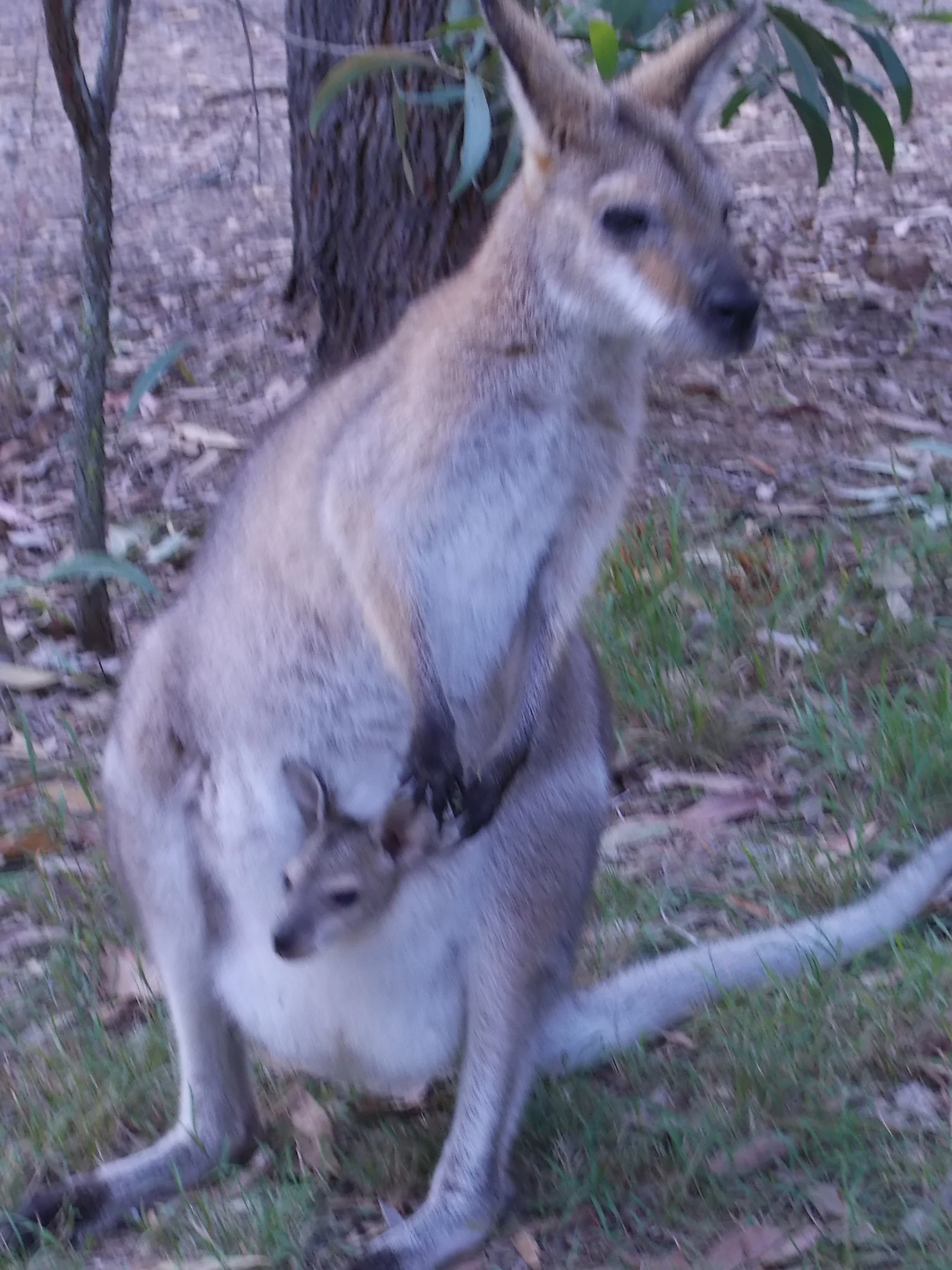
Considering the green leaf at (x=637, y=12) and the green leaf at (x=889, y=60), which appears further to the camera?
the green leaf at (x=889, y=60)

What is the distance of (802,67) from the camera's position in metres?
3.23

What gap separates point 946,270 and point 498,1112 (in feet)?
13.0

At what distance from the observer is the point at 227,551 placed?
Result: 8.57 ft

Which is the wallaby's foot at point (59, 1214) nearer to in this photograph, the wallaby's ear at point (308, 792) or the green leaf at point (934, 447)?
the wallaby's ear at point (308, 792)

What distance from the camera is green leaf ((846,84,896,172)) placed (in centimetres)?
368

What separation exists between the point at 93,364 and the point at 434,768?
1.85 metres

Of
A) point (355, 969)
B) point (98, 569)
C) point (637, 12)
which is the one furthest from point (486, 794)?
point (98, 569)

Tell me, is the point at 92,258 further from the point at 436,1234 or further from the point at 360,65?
the point at 436,1234

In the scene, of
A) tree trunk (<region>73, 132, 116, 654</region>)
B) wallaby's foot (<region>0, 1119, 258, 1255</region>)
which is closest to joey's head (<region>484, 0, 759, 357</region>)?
wallaby's foot (<region>0, 1119, 258, 1255</region>)

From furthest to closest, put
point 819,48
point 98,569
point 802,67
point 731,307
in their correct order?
point 98,569, point 819,48, point 802,67, point 731,307

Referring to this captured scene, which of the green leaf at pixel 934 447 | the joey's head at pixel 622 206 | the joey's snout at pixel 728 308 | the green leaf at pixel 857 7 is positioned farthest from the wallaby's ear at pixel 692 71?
the green leaf at pixel 934 447

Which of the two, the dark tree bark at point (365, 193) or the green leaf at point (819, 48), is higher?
the green leaf at point (819, 48)

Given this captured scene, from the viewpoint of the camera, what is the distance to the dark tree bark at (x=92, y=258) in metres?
3.55

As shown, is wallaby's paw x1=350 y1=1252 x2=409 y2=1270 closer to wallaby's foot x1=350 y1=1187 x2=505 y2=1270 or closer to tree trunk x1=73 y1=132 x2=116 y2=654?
wallaby's foot x1=350 y1=1187 x2=505 y2=1270
